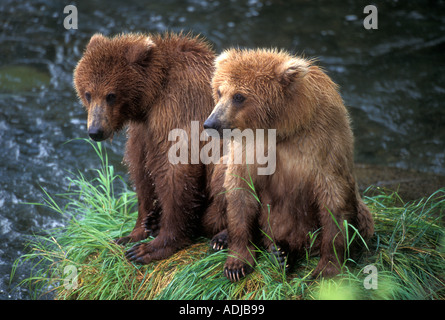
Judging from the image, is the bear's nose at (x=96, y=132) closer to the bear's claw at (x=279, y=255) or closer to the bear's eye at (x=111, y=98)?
the bear's eye at (x=111, y=98)

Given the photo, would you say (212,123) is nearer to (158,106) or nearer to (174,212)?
(158,106)

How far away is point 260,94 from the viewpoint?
14.2 feet

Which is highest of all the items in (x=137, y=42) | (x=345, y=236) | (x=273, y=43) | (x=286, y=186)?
(x=273, y=43)

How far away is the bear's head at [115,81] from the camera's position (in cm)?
488

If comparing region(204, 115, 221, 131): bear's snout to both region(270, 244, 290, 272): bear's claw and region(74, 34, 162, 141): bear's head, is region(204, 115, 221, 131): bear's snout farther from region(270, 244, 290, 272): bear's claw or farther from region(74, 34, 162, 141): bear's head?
region(270, 244, 290, 272): bear's claw

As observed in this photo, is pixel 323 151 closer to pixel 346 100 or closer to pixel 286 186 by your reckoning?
pixel 286 186

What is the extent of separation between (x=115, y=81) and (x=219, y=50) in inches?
256

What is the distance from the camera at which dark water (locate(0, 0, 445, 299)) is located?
8.20 meters

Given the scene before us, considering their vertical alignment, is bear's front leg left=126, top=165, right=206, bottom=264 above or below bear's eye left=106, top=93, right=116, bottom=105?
below

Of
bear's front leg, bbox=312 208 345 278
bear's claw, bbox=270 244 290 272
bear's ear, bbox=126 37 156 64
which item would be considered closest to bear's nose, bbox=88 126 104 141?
bear's ear, bbox=126 37 156 64

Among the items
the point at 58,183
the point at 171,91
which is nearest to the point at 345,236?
the point at 171,91

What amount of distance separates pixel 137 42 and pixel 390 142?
18.3ft

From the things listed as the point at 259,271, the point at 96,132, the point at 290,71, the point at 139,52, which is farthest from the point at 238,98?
the point at 259,271

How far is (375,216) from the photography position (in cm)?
561
